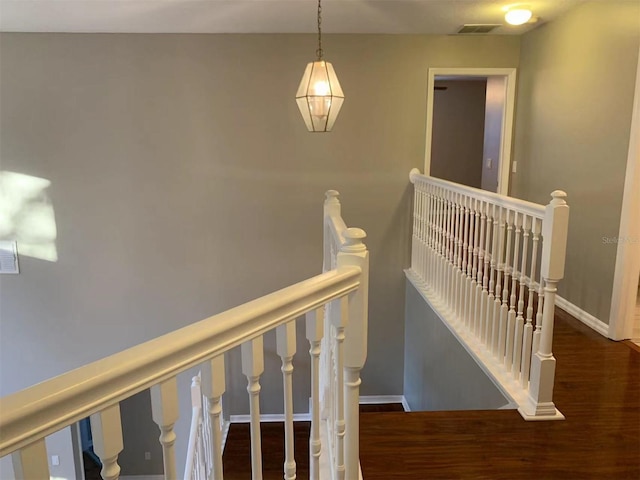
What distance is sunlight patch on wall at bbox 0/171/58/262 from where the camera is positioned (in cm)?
470

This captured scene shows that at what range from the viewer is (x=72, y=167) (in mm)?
4668

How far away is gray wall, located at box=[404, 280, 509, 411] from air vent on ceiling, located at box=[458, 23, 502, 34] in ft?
7.71

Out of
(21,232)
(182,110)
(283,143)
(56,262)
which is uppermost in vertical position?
(182,110)

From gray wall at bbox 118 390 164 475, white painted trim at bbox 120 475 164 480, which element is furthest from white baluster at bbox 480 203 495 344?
white painted trim at bbox 120 475 164 480

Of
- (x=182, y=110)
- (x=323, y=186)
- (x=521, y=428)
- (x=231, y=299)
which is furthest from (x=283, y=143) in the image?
(x=521, y=428)

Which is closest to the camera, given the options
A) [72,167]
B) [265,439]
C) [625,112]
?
[625,112]

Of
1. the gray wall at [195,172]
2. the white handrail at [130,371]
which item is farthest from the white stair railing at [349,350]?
the gray wall at [195,172]

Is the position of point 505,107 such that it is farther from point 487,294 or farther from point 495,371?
point 495,371

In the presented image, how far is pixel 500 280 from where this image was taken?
2.82 meters

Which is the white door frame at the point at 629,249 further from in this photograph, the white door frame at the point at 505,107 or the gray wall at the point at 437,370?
the white door frame at the point at 505,107

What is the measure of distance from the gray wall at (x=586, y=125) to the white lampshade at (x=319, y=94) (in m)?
1.77

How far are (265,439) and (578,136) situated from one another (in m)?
3.58

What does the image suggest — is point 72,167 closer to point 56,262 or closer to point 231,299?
point 56,262

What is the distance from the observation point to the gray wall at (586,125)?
10.1 ft
